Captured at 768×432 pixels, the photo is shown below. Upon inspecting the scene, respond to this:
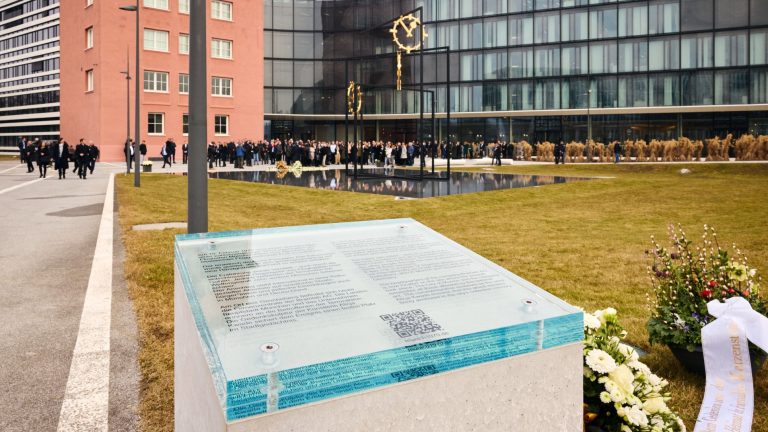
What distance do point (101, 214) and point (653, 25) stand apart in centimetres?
5359

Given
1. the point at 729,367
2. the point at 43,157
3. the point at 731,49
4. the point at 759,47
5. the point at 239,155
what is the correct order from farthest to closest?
1. the point at 731,49
2. the point at 759,47
3. the point at 239,155
4. the point at 43,157
5. the point at 729,367

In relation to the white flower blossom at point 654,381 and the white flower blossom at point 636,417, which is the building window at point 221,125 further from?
the white flower blossom at point 636,417

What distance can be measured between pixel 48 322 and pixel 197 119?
2.60m

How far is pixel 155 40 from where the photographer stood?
53.1 metres

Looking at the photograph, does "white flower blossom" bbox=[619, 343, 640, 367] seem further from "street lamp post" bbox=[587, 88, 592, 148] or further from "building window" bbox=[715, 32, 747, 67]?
"building window" bbox=[715, 32, 747, 67]

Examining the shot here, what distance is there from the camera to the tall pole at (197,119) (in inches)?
233

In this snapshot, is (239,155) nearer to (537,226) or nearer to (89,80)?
(89,80)

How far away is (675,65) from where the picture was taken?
5703cm

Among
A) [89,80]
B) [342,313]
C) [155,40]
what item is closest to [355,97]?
[342,313]

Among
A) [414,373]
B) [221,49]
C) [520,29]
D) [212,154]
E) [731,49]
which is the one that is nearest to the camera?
[414,373]

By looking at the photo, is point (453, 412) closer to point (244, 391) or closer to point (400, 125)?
point (244, 391)

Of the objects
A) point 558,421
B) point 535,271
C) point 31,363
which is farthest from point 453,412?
point 535,271

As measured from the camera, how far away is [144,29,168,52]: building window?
52662 millimetres

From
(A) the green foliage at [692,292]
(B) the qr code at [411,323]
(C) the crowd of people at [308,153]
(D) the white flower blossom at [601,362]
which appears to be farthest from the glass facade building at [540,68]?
(B) the qr code at [411,323]
